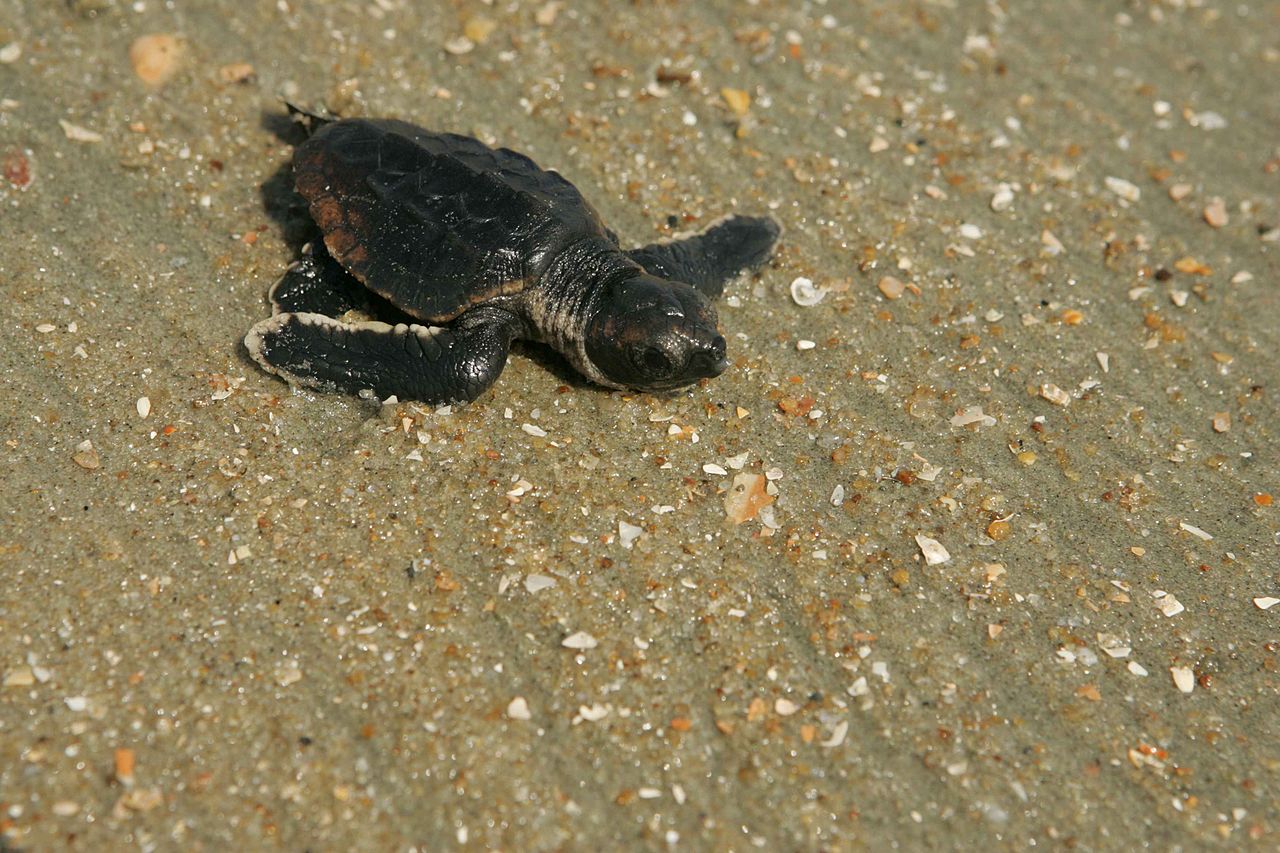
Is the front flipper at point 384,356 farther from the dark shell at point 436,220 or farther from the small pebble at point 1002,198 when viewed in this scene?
the small pebble at point 1002,198

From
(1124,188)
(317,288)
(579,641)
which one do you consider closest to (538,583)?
(579,641)

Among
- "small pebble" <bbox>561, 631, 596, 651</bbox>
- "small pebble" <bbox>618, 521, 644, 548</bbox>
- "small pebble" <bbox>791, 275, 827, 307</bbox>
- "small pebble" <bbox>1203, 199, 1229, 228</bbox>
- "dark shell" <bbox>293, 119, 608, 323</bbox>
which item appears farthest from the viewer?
"small pebble" <bbox>1203, 199, 1229, 228</bbox>

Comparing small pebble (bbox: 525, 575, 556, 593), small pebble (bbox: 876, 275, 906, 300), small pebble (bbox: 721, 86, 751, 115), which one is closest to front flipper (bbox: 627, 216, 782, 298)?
small pebble (bbox: 876, 275, 906, 300)

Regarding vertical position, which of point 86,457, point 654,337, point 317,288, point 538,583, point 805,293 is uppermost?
point 654,337

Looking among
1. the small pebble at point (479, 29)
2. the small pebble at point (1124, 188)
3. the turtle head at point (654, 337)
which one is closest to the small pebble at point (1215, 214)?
the small pebble at point (1124, 188)

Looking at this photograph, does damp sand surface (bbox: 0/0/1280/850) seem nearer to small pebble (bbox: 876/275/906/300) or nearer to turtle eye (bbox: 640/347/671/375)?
small pebble (bbox: 876/275/906/300)

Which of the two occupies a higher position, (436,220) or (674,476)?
(436,220)

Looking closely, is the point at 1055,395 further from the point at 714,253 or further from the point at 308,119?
the point at 308,119

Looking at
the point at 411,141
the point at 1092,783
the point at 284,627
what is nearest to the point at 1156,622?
the point at 1092,783
